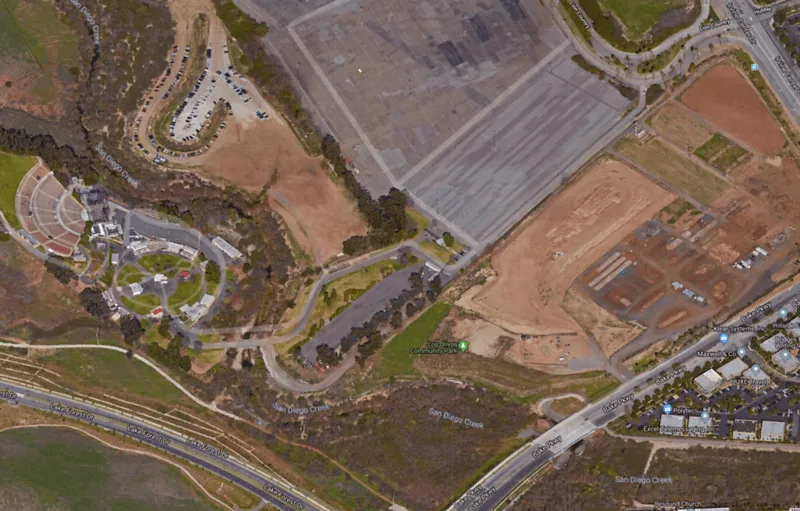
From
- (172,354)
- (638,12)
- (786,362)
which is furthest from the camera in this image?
(638,12)

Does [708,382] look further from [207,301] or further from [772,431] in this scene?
[207,301]

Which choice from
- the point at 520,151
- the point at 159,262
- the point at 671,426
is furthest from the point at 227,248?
the point at 671,426

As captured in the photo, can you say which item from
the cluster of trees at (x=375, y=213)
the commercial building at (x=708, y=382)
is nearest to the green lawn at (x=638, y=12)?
the cluster of trees at (x=375, y=213)

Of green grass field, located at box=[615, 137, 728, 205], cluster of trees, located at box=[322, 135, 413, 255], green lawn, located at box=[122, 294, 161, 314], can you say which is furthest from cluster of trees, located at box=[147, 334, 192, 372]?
green grass field, located at box=[615, 137, 728, 205]

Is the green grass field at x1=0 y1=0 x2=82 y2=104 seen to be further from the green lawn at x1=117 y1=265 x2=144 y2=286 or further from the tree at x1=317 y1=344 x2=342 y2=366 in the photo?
the tree at x1=317 y1=344 x2=342 y2=366

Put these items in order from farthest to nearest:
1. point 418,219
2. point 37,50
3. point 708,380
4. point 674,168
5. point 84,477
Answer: point 37,50, point 674,168, point 418,219, point 708,380, point 84,477

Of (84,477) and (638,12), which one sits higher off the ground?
(638,12)

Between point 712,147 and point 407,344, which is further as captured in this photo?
point 712,147

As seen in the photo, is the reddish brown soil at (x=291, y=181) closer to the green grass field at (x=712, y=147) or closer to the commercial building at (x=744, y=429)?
the green grass field at (x=712, y=147)
